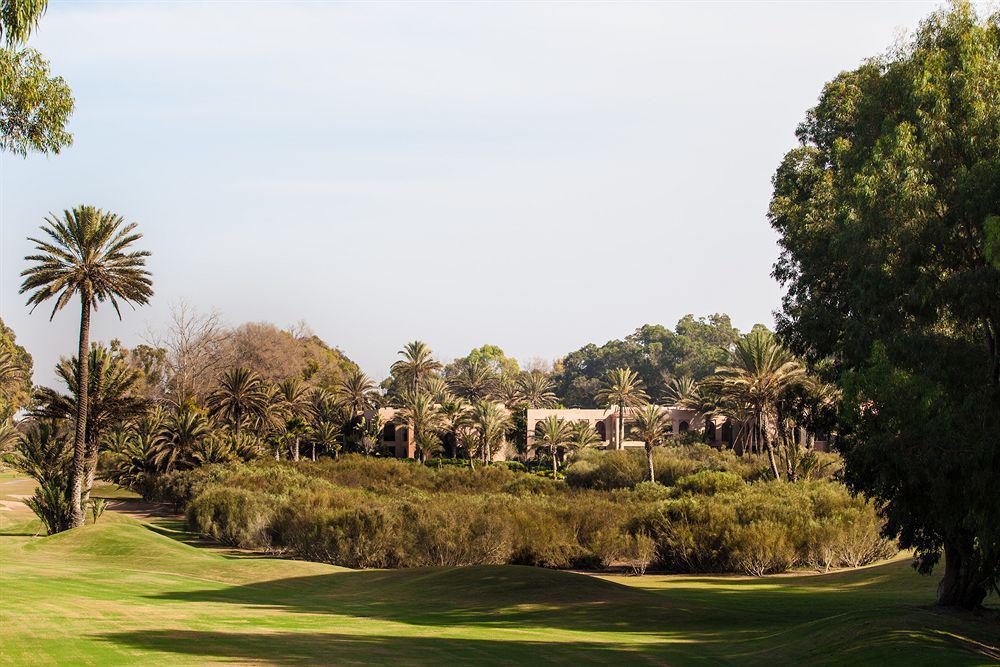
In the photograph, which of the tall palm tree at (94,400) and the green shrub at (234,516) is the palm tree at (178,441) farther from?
the green shrub at (234,516)

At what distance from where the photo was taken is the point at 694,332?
176 meters

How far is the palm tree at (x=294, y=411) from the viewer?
8775 cm

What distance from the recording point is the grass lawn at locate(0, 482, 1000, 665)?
16.6 metres

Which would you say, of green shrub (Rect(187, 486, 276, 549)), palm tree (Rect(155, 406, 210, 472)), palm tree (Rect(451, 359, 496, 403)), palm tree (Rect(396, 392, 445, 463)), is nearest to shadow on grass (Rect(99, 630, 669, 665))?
green shrub (Rect(187, 486, 276, 549))

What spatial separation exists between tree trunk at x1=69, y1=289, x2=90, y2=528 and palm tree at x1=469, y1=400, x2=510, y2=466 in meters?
48.4

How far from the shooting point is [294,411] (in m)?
89.3

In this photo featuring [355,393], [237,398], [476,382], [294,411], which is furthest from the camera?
[476,382]

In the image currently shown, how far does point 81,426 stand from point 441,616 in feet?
91.2

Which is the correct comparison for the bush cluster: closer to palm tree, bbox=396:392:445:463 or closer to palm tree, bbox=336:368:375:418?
palm tree, bbox=396:392:445:463

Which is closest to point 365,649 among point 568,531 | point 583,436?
point 568,531

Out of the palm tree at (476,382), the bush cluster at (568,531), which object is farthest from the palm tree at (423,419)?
the bush cluster at (568,531)

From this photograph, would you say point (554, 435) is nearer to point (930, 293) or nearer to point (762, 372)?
point (762, 372)

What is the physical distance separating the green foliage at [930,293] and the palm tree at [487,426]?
227 feet

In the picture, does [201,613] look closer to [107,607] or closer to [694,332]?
[107,607]
